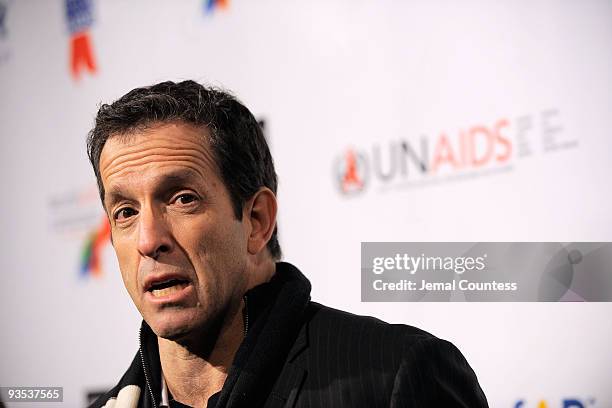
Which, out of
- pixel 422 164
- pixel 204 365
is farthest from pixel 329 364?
pixel 422 164

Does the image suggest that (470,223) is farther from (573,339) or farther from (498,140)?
(573,339)

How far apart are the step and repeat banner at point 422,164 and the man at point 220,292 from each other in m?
1.30

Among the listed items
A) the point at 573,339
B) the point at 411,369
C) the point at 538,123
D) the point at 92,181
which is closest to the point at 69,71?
the point at 92,181

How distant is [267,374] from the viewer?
5.93 feet

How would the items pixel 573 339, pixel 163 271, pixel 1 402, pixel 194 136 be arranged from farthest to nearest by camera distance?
pixel 1 402 → pixel 573 339 → pixel 194 136 → pixel 163 271

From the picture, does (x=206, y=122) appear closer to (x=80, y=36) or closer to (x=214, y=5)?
(x=214, y=5)

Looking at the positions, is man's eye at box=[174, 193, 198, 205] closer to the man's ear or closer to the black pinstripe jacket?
the man's ear

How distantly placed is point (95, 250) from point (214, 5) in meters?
1.14

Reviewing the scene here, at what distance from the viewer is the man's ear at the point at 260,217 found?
194cm

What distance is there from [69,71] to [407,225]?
1724mm

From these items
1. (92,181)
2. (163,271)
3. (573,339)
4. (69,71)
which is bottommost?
(573,339)

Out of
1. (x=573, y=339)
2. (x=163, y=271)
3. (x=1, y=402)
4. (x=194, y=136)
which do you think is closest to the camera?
(x=163, y=271)

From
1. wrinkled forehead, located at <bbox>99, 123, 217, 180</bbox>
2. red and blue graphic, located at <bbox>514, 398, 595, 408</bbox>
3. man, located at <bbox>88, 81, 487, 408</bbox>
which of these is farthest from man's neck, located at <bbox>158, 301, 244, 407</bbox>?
red and blue graphic, located at <bbox>514, 398, 595, 408</bbox>

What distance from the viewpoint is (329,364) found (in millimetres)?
1822
